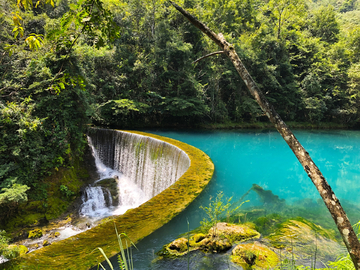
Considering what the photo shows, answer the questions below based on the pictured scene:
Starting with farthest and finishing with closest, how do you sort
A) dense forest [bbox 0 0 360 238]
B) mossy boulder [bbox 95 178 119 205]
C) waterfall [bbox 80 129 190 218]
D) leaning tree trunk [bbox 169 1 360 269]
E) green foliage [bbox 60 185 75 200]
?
mossy boulder [bbox 95 178 119 205]
waterfall [bbox 80 129 190 218]
green foliage [bbox 60 185 75 200]
dense forest [bbox 0 0 360 238]
leaning tree trunk [bbox 169 1 360 269]

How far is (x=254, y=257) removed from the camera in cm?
260

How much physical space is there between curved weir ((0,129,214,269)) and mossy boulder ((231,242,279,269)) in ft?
3.87

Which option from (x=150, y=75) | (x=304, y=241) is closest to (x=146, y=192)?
(x=304, y=241)

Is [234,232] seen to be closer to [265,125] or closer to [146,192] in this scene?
[146,192]

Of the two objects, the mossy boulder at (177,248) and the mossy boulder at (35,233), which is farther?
the mossy boulder at (35,233)

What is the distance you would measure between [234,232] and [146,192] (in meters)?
4.72

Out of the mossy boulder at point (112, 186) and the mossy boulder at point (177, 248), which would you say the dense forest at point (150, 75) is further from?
the mossy boulder at point (177, 248)

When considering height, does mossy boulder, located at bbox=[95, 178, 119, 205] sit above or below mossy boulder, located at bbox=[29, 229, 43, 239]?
above

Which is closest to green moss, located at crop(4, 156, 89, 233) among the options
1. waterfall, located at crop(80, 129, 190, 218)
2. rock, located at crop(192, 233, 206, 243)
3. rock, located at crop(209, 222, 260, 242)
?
waterfall, located at crop(80, 129, 190, 218)

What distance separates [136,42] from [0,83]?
33.2 feet

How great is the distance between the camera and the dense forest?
601cm

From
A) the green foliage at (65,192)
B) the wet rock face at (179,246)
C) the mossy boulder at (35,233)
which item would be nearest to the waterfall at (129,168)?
the green foliage at (65,192)

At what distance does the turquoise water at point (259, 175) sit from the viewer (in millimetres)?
3105

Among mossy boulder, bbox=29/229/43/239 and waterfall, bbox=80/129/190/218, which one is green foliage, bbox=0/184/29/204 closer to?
mossy boulder, bbox=29/229/43/239
